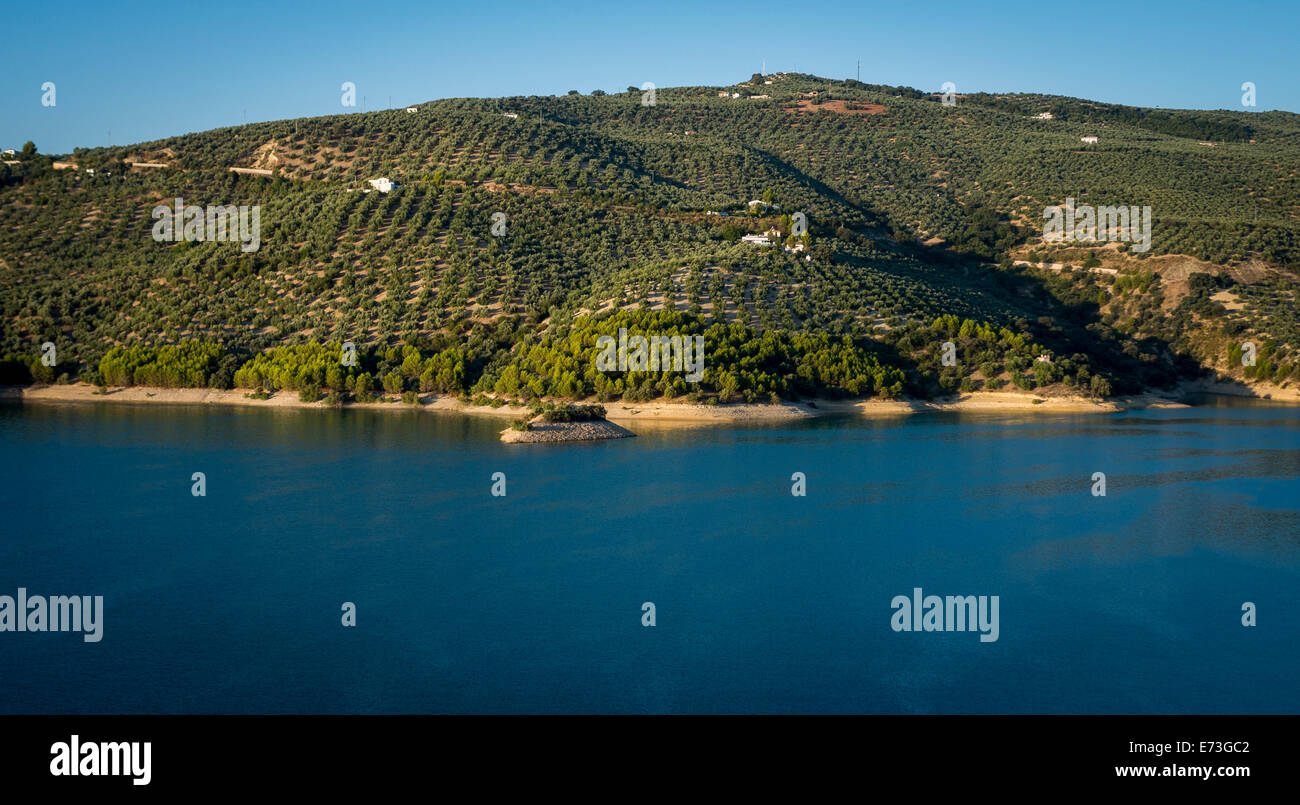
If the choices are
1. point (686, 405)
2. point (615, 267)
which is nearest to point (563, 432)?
point (686, 405)

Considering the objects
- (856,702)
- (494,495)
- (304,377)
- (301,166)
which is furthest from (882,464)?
(301,166)

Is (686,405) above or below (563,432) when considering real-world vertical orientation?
above

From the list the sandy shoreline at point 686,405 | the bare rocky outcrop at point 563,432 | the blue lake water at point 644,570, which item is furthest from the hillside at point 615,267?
the blue lake water at point 644,570

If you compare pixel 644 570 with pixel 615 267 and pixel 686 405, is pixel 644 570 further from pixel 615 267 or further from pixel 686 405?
pixel 615 267

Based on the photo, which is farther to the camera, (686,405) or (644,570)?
(686,405)

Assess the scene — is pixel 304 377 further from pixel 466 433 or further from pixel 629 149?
pixel 629 149

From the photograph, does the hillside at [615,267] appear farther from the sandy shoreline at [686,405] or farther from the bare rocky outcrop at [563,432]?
the bare rocky outcrop at [563,432]
